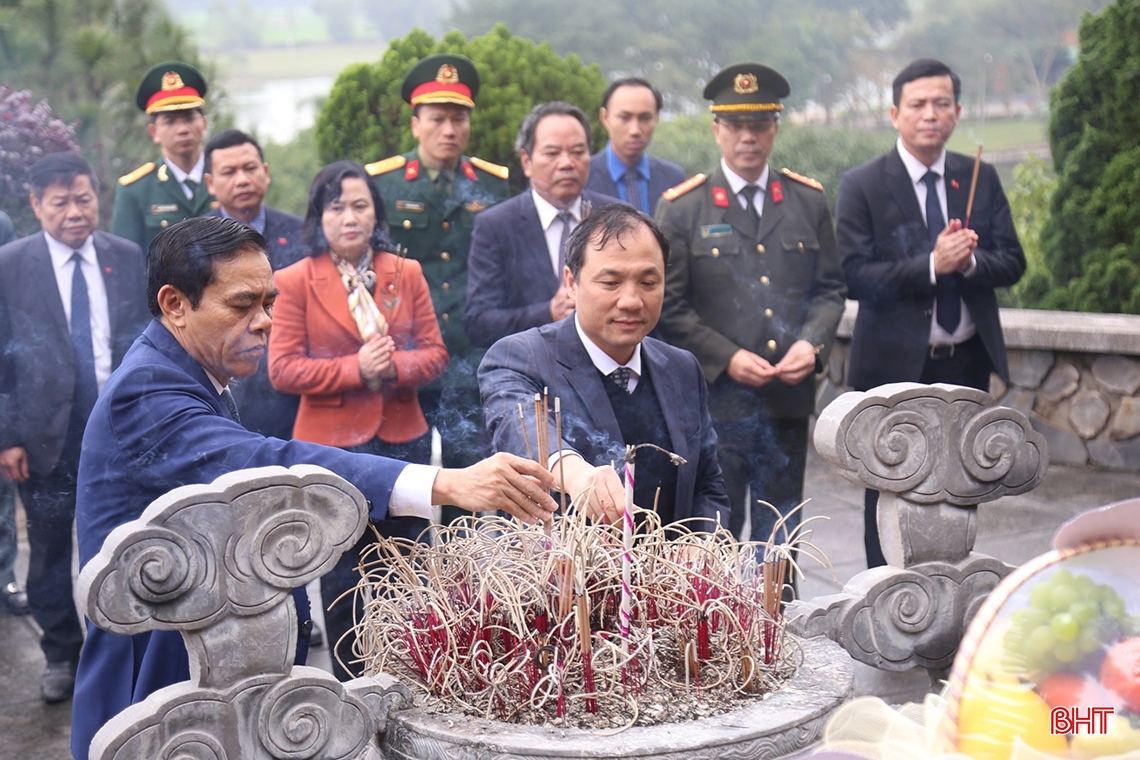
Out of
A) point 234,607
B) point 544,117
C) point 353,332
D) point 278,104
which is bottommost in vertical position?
point 234,607

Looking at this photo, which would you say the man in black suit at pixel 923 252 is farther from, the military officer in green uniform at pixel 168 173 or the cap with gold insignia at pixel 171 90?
the cap with gold insignia at pixel 171 90

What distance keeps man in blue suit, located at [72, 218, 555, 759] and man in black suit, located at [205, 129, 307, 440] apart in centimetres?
212

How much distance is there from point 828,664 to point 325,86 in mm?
7926

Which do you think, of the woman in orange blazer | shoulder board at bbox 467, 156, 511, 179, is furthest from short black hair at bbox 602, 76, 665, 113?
the woman in orange blazer

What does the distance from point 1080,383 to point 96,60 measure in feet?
22.7

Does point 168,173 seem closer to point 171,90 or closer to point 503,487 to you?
point 171,90

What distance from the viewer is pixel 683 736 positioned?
2117 millimetres

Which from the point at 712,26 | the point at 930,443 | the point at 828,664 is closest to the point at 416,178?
the point at 930,443

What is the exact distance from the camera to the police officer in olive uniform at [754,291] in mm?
4539

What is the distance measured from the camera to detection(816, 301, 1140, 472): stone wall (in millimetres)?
6898

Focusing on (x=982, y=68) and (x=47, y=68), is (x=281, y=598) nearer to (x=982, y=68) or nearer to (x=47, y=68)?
(x=47, y=68)

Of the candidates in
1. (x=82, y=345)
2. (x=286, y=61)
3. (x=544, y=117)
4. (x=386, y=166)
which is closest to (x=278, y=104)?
(x=286, y=61)

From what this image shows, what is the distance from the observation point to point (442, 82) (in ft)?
17.3

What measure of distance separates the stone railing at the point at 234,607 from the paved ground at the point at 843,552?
156 cm
